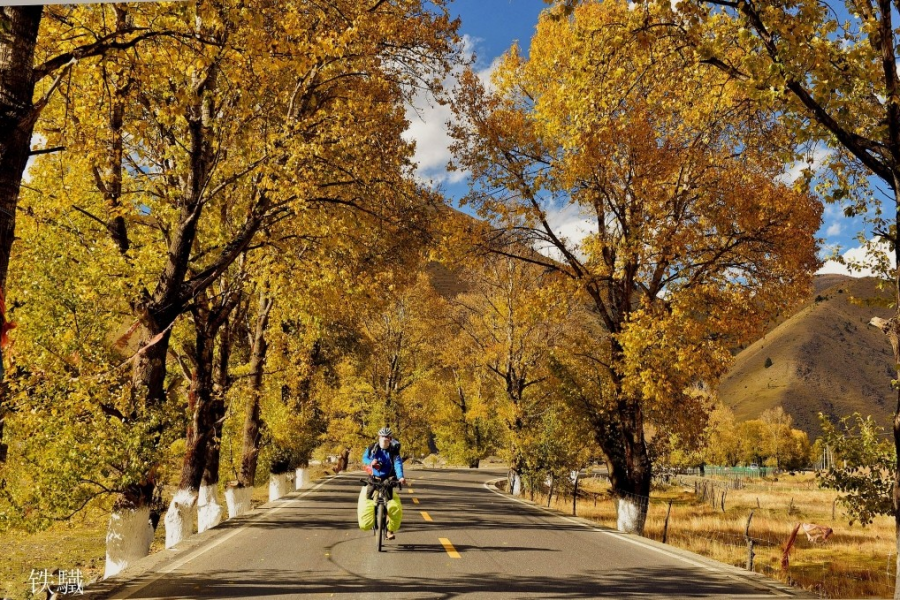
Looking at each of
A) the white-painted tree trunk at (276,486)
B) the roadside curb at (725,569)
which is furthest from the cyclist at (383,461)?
the white-painted tree trunk at (276,486)

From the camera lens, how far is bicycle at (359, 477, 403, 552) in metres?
11.0

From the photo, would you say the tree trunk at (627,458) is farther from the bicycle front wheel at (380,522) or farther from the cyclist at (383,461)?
the bicycle front wheel at (380,522)

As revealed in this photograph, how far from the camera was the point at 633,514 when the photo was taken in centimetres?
1677

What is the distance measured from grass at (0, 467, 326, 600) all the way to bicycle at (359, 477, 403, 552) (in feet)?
18.3

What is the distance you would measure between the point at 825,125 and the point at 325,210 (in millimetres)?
10426

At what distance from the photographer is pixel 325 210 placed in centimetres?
1519

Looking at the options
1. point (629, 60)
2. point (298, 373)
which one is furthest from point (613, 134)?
point (298, 373)

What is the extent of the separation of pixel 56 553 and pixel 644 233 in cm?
1939

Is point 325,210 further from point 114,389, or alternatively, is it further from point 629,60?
point 629,60

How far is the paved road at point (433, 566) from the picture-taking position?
7.77 meters

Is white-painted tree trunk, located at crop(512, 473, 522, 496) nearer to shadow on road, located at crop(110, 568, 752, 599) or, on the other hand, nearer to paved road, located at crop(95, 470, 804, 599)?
paved road, located at crop(95, 470, 804, 599)

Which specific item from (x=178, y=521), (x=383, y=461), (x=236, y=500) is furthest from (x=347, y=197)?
(x=236, y=500)

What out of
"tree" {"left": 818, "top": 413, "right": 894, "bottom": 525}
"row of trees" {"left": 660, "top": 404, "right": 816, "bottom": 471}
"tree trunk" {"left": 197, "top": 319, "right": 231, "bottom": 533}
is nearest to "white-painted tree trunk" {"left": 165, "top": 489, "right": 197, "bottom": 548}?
"tree trunk" {"left": 197, "top": 319, "right": 231, "bottom": 533}

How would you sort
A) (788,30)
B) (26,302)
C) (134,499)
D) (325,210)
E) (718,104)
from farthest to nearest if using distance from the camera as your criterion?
(26,302) → (325,210) → (134,499) → (718,104) → (788,30)
